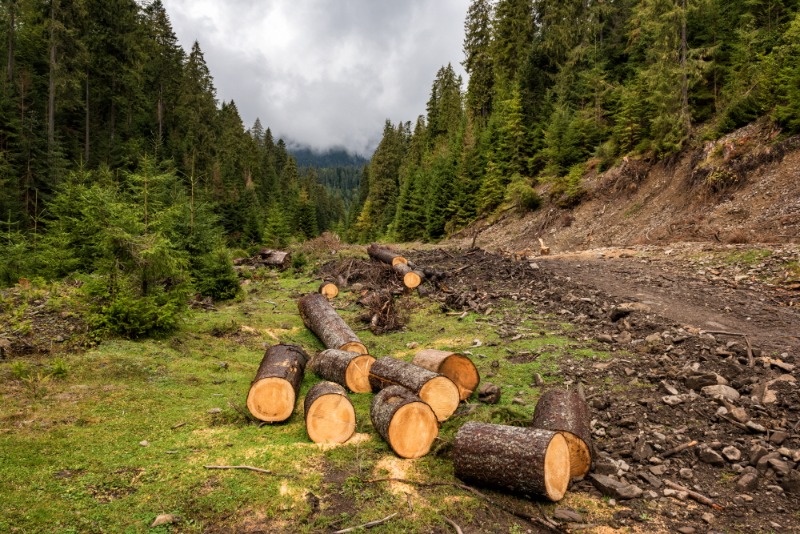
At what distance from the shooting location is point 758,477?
439 cm

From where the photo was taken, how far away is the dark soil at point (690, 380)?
4.24 meters

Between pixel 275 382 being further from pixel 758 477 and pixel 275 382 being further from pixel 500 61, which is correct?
pixel 500 61

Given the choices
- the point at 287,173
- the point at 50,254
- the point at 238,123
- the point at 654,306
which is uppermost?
the point at 238,123

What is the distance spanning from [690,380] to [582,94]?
103ft

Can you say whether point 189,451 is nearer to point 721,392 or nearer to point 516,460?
point 516,460

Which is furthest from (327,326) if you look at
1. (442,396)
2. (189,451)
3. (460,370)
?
(189,451)

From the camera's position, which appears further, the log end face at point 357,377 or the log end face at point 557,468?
the log end face at point 357,377

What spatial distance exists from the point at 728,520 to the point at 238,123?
7395 cm

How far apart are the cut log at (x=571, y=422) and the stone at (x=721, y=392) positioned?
6.52 feet

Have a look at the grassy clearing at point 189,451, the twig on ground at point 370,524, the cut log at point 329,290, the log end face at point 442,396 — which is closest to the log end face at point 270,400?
the grassy clearing at point 189,451

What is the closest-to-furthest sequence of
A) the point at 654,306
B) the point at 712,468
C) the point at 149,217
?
the point at 712,468
the point at 654,306
the point at 149,217

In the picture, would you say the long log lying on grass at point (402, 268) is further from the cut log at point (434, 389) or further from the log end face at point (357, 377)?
the cut log at point (434, 389)

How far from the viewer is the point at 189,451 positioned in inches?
209

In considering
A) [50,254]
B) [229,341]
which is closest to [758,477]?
[229,341]
